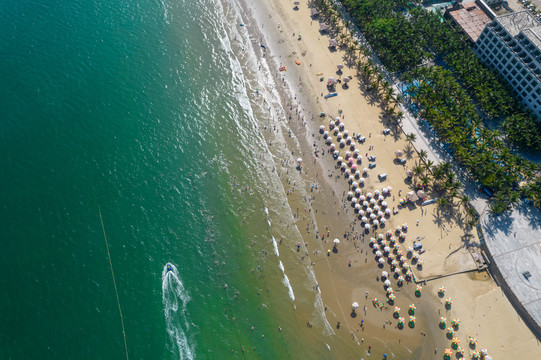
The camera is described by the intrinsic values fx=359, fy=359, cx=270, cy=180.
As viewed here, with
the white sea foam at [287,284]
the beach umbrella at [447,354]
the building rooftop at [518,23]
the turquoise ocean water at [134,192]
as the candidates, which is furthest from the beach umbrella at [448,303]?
the building rooftop at [518,23]

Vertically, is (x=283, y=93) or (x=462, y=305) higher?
(x=283, y=93)

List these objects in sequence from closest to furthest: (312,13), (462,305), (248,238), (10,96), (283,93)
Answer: (462,305), (248,238), (10,96), (283,93), (312,13)

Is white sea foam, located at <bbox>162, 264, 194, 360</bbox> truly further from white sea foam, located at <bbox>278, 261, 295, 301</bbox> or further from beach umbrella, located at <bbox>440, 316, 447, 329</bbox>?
beach umbrella, located at <bbox>440, 316, 447, 329</bbox>

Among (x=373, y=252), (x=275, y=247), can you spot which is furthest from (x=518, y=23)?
(x=275, y=247)

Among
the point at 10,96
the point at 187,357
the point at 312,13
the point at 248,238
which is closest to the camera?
the point at 187,357

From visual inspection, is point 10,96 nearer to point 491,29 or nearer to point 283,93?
point 283,93

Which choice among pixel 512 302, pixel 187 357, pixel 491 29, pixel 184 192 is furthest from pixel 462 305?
pixel 491 29
